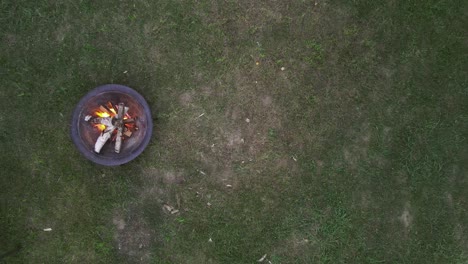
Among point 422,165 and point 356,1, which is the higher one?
point 356,1

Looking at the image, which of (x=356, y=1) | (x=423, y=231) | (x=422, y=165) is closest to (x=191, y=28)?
(x=356, y=1)

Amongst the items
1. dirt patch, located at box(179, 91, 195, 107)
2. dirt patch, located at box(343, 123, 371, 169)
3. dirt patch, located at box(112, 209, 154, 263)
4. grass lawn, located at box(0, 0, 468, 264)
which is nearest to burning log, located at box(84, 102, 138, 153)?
grass lawn, located at box(0, 0, 468, 264)

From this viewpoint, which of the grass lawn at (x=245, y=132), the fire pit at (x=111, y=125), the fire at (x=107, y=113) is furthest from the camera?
the grass lawn at (x=245, y=132)

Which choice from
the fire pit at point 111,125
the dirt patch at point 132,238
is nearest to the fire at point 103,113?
the fire pit at point 111,125

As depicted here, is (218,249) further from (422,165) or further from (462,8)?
(462,8)

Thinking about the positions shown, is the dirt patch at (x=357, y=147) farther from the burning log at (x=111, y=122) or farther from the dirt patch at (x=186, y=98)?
the burning log at (x=111, y=122)

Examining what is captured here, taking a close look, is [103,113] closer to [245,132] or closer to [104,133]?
[104,133]

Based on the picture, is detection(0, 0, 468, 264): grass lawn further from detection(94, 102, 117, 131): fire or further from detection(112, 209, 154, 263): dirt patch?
detection(94, 102, 117, 131): fire
